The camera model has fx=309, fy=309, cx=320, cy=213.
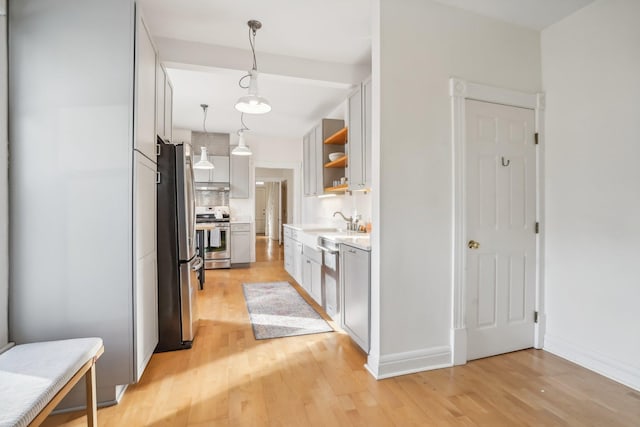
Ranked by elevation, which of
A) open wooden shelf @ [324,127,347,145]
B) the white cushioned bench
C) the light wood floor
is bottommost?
the light wood floor

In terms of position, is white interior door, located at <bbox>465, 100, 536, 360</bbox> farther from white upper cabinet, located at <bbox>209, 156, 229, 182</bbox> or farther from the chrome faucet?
white upper cabinet, located at <bbox>209, 156, 229, 182</bbox>

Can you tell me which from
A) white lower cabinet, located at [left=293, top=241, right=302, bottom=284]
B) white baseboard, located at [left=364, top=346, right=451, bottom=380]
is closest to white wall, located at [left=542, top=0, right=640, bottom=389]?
white baseboard, located at [left=364, top=346, right=451, bottom=380]

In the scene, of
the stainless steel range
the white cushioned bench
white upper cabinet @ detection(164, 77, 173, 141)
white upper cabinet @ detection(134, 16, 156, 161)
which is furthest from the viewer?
the stainless steel range

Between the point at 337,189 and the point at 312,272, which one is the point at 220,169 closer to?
the point at 337,189

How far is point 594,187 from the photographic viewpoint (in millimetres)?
2260

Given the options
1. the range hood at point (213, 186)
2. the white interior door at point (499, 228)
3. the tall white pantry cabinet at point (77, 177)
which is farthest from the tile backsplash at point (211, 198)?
the white interior door at point (499, 228)

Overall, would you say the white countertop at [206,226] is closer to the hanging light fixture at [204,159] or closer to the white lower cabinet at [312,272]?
the hanging light fixture at [204,159]

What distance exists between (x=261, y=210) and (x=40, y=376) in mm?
11633

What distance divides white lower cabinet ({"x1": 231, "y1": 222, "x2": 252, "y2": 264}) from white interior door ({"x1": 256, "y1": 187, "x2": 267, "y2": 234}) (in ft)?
21.7

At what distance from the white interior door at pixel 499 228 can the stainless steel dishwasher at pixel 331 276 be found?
1146mm

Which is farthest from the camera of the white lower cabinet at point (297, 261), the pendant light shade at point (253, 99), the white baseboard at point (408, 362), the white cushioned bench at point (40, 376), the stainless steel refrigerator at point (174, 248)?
the white lower cabinet at point (297, 261)

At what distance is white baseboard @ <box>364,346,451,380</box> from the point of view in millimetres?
2150

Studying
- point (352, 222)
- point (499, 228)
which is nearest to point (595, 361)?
point (499, 228)

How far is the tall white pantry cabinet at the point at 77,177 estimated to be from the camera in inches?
67.7
